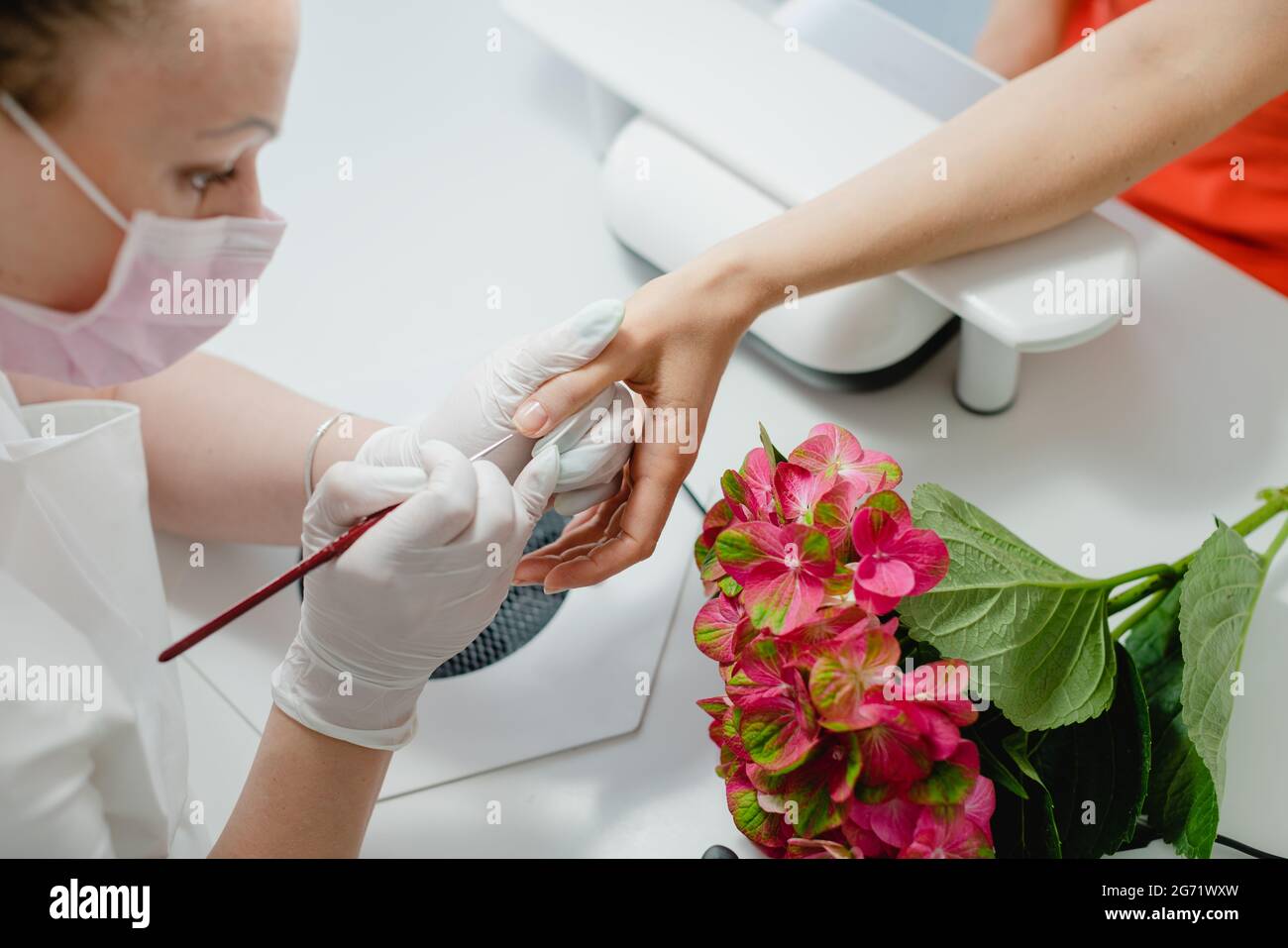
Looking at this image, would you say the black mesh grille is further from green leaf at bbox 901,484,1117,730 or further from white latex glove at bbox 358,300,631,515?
green leaf at bbox 901,484,1117,730

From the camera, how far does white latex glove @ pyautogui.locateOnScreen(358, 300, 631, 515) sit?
31.4 inches

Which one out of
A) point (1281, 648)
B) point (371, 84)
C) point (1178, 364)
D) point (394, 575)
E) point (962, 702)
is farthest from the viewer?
point (371, 84)

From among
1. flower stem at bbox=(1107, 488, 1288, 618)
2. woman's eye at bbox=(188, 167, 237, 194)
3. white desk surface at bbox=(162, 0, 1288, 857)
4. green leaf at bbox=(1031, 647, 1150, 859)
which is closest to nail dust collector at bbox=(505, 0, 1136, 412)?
white desk surface at bbox=(162, 0, 1288, 857)

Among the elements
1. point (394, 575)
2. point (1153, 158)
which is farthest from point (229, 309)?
point (1153, 158)

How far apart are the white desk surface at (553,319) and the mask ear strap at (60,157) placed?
1.34ft

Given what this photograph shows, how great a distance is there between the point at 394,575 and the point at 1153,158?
715 mm

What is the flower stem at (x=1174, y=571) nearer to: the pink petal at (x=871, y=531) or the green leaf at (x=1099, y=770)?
the green leaf at (x=1099, y=770)

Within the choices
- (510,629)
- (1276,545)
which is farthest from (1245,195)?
(510,629)

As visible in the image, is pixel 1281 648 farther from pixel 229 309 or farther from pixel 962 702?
pixel 229 309

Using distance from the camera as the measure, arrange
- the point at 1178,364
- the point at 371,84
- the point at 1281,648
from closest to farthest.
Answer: the point at 1281,648, the point at 1178,364, the point at 371,84

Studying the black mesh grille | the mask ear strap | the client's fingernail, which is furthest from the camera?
the black mesh grille

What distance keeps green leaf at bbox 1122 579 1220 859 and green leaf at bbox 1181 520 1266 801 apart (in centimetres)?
2

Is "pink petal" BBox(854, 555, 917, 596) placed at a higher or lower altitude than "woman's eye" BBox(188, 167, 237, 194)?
lower

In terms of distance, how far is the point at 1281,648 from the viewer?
2.76 feet
